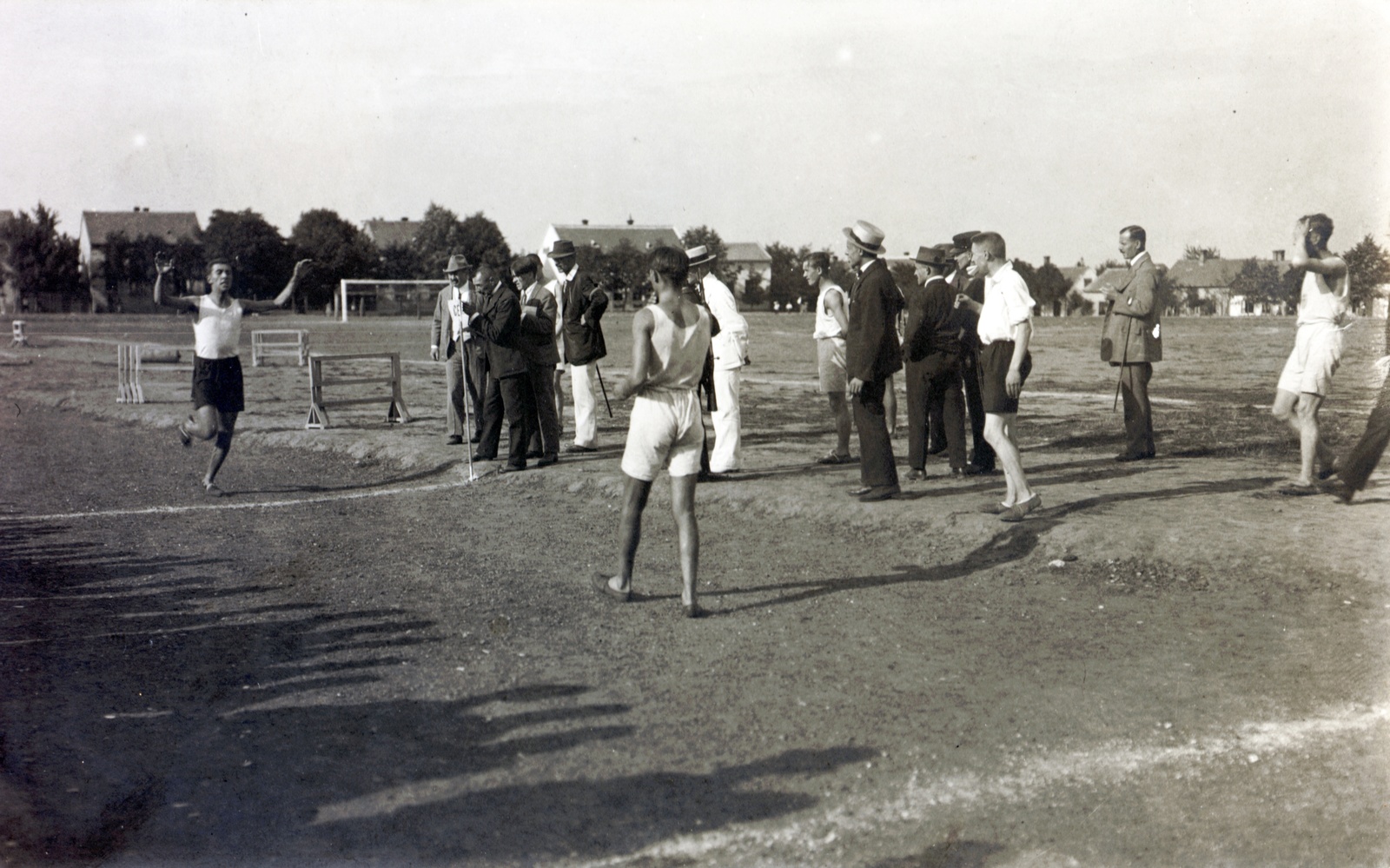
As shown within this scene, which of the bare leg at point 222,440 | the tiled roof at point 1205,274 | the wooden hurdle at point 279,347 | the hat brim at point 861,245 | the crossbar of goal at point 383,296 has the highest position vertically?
the tiled roof at point 1205,274

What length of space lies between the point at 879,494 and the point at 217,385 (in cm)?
582

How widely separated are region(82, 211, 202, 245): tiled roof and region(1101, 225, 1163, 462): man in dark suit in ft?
238

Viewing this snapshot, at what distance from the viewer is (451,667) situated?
553 cm

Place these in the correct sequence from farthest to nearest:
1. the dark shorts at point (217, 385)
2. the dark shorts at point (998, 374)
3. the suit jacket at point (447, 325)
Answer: the suit jacket at point (447, 325) < the dark shorts at point (217, 385) < the dark shorts at point (998, 374)

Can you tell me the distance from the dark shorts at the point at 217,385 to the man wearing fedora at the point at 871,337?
209 inches

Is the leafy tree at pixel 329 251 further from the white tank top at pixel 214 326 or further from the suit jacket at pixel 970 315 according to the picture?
the suit jacket at pixel 970 315

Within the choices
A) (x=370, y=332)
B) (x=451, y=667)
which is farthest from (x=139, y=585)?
(x=370, y=332)

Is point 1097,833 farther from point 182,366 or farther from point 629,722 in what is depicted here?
point 182,366

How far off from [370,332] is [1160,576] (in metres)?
43.2

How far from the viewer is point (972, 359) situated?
10.4 metres

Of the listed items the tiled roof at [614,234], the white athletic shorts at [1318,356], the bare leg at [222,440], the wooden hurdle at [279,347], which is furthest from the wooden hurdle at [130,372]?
the tiled roof at [614,234]

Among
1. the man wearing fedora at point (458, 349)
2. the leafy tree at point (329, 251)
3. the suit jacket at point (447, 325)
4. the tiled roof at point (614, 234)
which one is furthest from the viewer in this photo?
the tiled roof at point (614, 234)

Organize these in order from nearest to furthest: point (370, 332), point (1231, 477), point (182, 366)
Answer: point (1231, 477) < point (182, 366) < point (370, 332)

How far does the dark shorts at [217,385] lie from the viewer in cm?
1001
